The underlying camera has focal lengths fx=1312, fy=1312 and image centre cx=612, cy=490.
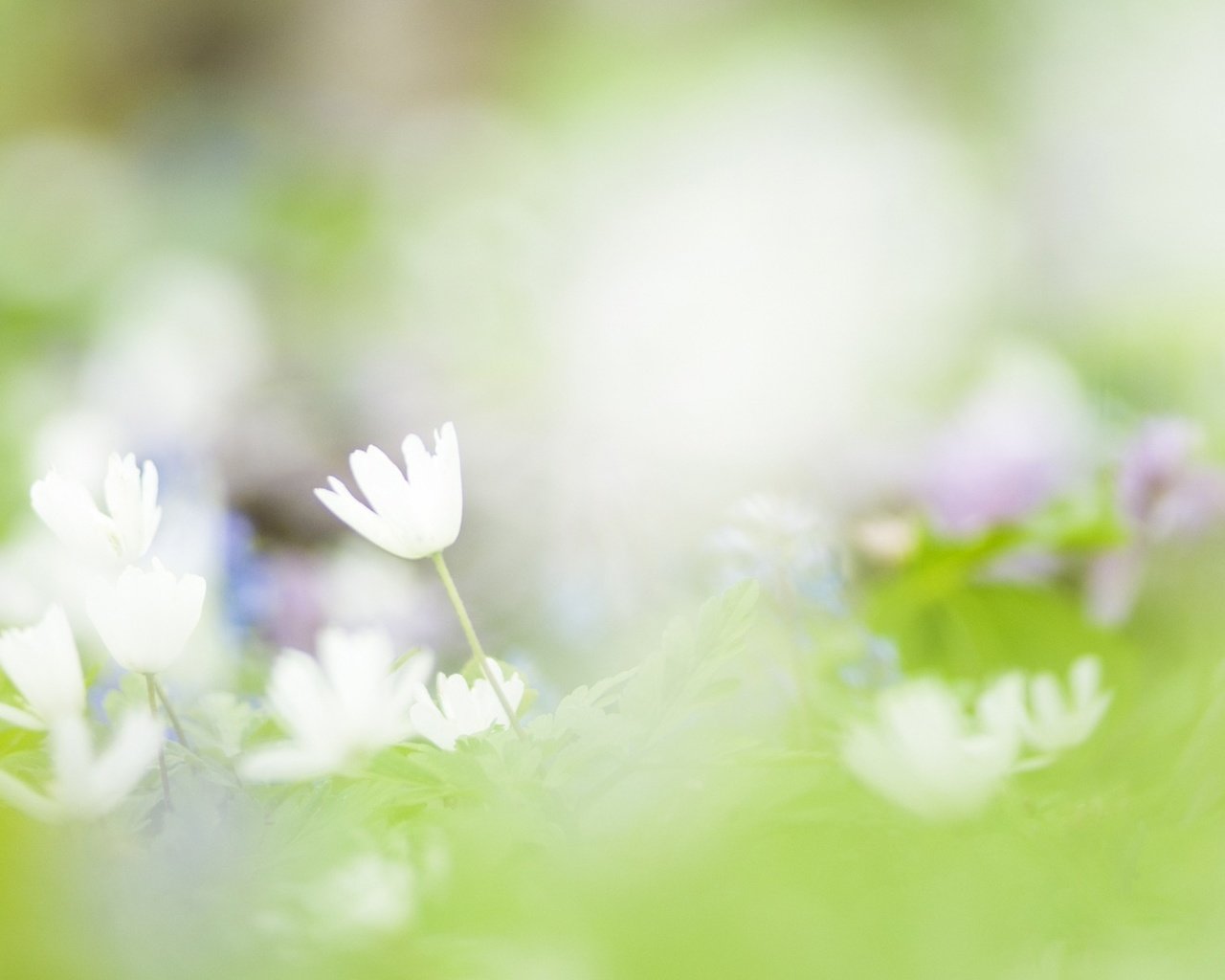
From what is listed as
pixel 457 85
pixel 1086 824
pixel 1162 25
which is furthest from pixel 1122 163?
pixel 1086 824

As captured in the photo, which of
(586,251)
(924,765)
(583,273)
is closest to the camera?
(924,765)

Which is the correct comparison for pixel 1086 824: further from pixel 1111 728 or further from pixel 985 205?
pixel 985 205

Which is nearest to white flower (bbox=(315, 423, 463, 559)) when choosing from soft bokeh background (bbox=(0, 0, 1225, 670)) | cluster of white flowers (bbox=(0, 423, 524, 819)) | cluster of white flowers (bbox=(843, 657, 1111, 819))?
cluster of white flowers (bbox=(0, 423, 524, 819))

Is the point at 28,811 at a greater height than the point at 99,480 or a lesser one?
lesser

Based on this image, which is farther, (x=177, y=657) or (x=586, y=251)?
(x=586, y=251)

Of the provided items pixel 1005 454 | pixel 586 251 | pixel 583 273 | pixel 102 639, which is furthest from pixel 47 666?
pixel 586 251

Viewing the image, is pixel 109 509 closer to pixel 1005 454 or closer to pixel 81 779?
pixel 81 779

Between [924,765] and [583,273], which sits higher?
[583,273]
